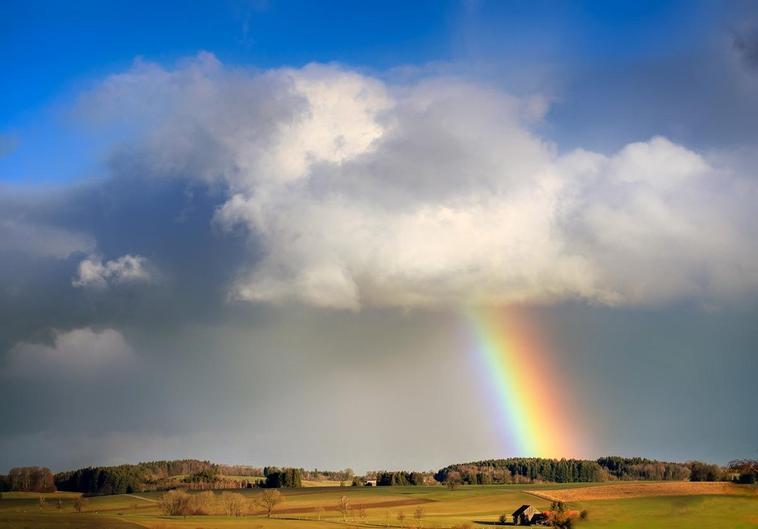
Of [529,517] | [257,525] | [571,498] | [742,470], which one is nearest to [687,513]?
[742,470]

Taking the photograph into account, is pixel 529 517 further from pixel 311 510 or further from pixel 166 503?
pixel 166 503

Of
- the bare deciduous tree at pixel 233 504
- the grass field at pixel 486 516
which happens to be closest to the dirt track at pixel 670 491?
the grass field at pixel 486 516

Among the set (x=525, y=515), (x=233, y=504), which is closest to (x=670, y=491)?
(x=525, y=515)

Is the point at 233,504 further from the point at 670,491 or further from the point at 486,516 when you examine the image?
the point at 670,491

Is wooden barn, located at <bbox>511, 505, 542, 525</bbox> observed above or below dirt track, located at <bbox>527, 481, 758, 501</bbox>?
below

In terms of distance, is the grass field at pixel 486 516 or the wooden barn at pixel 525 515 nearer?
the grass field at pixel 486 516

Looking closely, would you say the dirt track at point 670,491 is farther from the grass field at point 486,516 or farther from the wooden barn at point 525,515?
the wooden barn at point 525,515

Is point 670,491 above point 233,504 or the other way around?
above

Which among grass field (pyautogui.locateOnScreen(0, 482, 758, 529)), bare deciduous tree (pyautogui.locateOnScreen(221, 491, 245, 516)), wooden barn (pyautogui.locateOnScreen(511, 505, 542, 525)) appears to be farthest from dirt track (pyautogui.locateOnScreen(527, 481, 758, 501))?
bare deciduous tree (pyautogui.locateOnScreen(221, 491, 245, 516))

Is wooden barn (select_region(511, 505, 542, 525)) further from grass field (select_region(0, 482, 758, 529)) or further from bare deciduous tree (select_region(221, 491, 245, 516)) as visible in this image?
bare deciduous tree (select_region(221, 491, 245, 516))

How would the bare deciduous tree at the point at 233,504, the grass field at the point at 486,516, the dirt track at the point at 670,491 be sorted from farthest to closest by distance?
the bare deciduous tree at the point at 233,504 → the dirt track at the point at 670,491 → the grass field at the point at 486,516

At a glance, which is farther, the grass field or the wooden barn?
the wooden barn

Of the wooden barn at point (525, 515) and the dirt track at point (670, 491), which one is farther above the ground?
the dirt track at point (670, 491)

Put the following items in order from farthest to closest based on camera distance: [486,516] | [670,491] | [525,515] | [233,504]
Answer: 1. [233,504]
2. [670,491]
3. [486,516]
4. [525,515]
